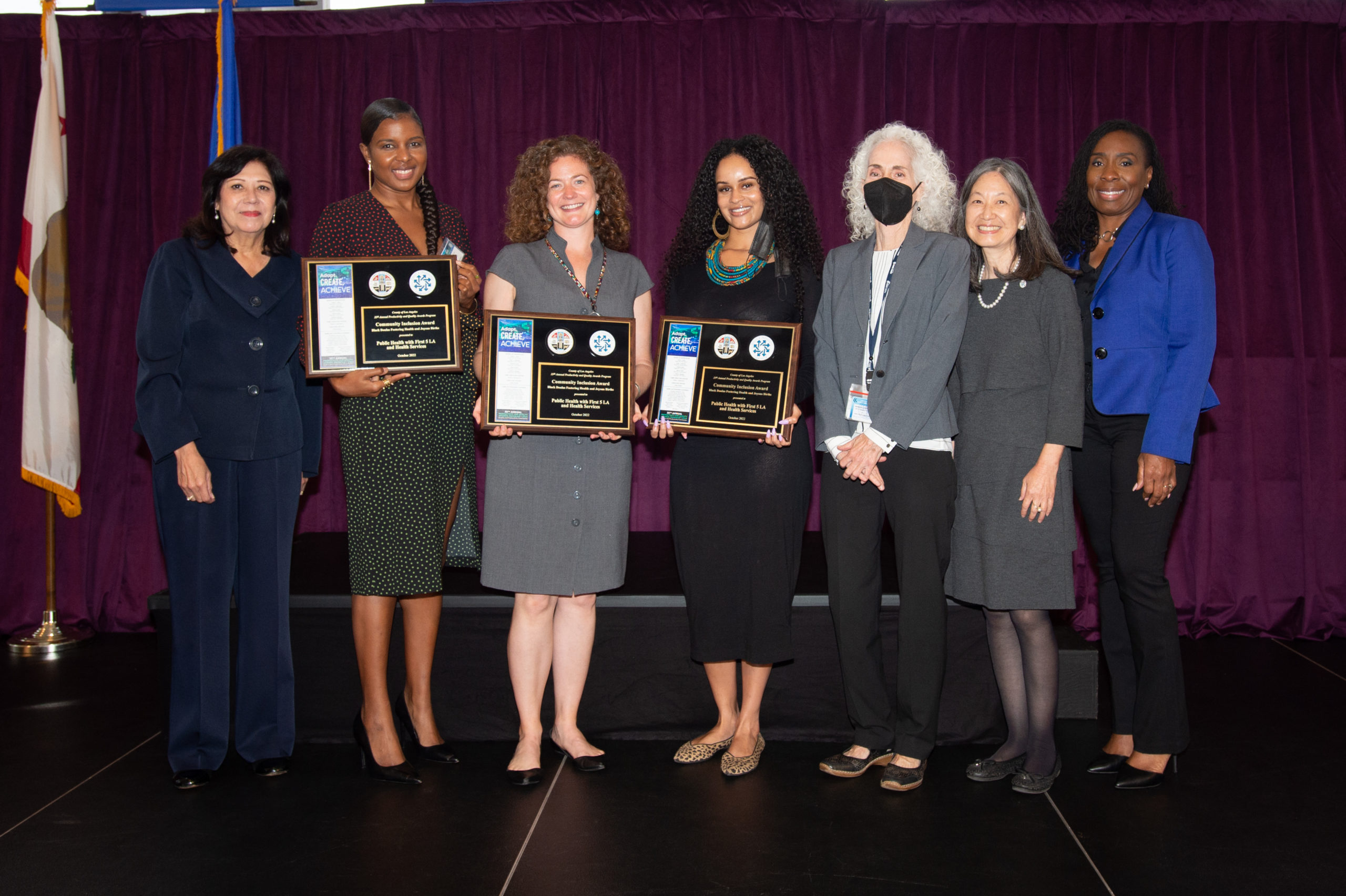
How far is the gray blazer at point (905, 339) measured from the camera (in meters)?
2.61

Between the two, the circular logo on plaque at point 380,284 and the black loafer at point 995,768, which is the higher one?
the circular logo on plaque at point 380,284

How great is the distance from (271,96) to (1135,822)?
4787 millimetres

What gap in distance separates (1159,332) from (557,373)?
5.78 ft

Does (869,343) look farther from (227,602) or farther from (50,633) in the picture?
(50,633)

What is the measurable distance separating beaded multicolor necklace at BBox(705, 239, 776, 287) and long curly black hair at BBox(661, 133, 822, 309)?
0.17 feet

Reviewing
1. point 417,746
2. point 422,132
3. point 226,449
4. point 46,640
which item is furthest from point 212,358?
point 46,640

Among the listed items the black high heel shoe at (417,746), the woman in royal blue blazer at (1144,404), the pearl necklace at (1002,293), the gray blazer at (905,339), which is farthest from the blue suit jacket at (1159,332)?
the black high heel shoe at (417,746)

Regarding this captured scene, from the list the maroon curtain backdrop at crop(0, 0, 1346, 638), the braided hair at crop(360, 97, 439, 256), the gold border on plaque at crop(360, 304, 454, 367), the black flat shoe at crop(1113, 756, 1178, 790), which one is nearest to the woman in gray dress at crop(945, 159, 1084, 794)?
the black flat shoe at crop(1113, 756, 1178, 790)

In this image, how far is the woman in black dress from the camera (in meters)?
2.79

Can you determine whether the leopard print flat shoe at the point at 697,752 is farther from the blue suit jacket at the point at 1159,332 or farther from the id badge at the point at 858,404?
the blue suit jacket at the point at 1159,332

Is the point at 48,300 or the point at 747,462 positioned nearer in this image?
the point at 747,462

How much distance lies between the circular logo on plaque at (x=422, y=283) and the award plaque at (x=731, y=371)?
2.19 feet

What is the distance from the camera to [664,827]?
101 inches

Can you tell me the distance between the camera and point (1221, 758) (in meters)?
3.09
